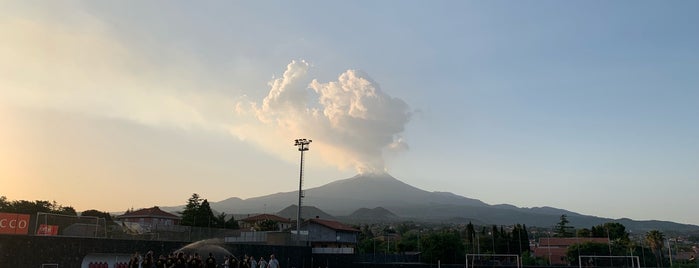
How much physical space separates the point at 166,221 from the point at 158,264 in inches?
3212

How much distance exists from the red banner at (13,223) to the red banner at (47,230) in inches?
34.7

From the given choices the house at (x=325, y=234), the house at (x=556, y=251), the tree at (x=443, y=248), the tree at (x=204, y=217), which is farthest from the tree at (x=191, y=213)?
the house at (x=556, y=251)

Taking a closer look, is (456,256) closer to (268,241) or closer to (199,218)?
(268,241)

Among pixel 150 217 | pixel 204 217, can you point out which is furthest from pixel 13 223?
pixel 150 217

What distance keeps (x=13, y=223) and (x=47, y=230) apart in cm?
224

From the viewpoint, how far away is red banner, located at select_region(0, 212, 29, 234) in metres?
23.0

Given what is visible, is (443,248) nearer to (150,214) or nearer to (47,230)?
(47,230)

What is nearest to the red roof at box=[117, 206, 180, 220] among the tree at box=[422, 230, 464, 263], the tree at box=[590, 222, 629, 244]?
the tree at box=[422, 230, 464, 263]

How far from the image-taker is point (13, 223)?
76.9 feet

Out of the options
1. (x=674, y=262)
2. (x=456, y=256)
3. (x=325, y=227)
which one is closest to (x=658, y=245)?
(x=674, y=262)

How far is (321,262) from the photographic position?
42.9 meters

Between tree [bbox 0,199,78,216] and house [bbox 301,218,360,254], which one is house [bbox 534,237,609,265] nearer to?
house [bbox 301,218,360,254]

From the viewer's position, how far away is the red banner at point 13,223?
23000 millimetres

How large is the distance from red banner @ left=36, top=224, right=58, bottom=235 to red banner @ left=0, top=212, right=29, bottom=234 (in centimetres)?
88
